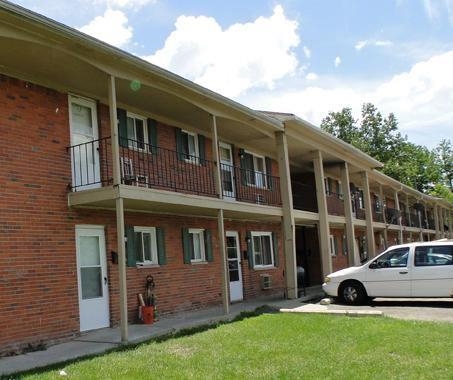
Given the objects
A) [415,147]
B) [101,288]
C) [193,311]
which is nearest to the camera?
[101,288]

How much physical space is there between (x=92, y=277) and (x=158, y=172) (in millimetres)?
3353

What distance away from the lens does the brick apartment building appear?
9.41 metres

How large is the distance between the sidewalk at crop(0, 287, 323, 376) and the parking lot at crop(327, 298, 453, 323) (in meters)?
2.00

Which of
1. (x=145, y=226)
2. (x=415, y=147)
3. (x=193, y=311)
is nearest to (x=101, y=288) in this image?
(x=145, y=226)

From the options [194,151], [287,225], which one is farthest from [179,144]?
[287,225]

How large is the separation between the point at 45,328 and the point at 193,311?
470 cm

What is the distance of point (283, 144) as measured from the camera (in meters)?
16.2

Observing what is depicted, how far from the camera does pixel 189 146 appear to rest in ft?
48.6

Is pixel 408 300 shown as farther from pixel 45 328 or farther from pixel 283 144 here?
pixel 45 328

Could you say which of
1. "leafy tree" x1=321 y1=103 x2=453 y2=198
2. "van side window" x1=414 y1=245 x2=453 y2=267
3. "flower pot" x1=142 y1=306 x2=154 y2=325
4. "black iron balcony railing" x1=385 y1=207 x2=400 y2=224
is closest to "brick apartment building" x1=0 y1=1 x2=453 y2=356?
"flower pot" x1=142 y1=306 x2=154 y2=325

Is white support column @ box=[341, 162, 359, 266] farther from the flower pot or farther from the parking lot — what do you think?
the flower pot

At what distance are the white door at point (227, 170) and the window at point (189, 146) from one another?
1.33 m

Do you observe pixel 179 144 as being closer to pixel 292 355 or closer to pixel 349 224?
pixel 292 355

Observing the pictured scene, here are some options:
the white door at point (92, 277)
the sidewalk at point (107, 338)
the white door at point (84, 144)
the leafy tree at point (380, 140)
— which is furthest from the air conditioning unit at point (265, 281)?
the leafy tree at point (380, 140)
